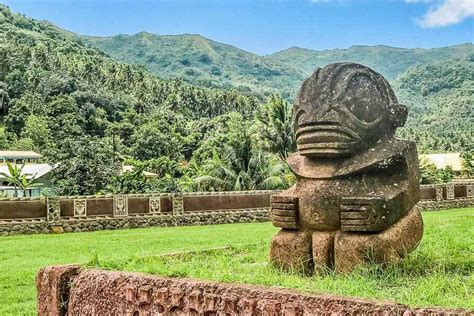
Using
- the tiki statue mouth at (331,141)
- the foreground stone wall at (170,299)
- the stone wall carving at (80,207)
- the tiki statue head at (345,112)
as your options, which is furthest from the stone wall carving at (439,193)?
Result: the foreground stone wall at (170,299)

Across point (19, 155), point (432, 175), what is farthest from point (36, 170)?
point (432, 175)

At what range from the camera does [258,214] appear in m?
27.5

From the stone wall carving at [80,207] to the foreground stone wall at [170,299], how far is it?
17.7 metres

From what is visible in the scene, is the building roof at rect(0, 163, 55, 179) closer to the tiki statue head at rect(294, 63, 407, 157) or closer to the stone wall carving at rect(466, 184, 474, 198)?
the stone wall carving at rect(466, 184, 474, 198)

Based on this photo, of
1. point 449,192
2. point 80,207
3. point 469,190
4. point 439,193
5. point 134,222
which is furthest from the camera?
point 469,190

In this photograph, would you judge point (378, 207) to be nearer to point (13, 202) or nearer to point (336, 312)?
point (336, 312)

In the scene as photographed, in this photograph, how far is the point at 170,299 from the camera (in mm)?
5098

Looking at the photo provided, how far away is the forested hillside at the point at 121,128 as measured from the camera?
29281 mm

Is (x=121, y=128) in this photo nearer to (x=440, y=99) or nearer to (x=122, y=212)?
(x=122, y=212)

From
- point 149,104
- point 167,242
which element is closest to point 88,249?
point 167,242

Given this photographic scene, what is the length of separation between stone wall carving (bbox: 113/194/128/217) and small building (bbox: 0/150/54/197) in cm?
950

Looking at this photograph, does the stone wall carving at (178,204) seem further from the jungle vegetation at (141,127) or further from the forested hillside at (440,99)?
the forested hillside at (440,99)

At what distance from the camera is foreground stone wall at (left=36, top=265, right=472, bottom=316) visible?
13.6ft

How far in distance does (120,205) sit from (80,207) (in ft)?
4.78
